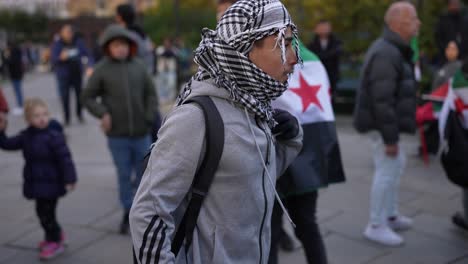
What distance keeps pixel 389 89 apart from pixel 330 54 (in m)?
3.38

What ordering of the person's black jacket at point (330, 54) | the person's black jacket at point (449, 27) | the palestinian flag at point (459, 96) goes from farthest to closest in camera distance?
1. the person's black jacket at point (449, 27)
2. the person's black jacket at point (330, 54)
3. the palestinian flag at point (459, 96)

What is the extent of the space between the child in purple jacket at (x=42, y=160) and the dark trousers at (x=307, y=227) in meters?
1.78

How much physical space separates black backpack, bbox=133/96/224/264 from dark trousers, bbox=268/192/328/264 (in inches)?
53.9

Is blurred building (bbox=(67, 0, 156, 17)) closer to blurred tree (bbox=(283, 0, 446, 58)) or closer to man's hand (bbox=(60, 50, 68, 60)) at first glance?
blurred tree (bbox=(283, 0, 446, 58))

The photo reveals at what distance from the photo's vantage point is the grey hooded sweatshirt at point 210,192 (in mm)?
1913

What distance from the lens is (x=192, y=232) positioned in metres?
2.02

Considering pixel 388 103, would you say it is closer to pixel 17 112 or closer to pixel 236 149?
pixel 236 149

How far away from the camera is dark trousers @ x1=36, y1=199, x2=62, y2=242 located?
4379 millimetres

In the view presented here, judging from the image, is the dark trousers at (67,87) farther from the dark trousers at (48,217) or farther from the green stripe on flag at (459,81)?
the green stripe on flag at (459,81)

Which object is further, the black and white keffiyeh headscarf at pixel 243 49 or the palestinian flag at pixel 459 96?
the palestinian flag at pixel 459 96

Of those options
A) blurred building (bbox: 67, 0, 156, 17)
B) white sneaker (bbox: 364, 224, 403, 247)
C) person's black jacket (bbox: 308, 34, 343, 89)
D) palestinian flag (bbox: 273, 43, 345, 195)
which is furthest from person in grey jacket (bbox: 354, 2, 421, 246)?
blurred building (bbox: 67, 0, 156, 17)

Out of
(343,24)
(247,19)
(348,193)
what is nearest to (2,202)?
→ (348,193)

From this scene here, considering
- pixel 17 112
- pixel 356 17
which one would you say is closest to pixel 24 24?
pixel 17 112

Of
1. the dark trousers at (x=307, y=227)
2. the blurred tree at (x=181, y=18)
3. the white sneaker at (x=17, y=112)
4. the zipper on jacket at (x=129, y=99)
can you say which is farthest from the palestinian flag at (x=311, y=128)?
the blurred tree at (x=181, y=18)
